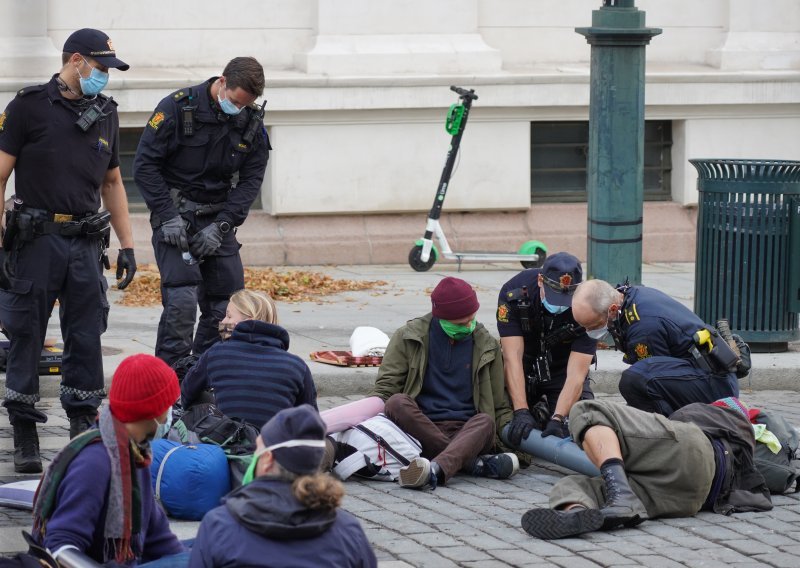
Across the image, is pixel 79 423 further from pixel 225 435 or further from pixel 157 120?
pixel 157 120

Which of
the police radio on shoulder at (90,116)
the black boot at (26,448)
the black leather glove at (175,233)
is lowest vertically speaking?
the black boot at (26,448)

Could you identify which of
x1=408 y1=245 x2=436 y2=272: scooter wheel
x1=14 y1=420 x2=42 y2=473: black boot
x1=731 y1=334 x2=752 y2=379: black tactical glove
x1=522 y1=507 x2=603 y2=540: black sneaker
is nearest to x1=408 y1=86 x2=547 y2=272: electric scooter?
x1=408 y1=245 x2=436 y2=272: scooter wheel

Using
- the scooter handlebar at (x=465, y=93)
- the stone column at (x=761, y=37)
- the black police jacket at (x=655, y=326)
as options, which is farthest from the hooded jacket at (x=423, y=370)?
the stone column at (x=761, y=37)

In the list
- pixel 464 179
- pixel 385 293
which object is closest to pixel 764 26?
pixel 464 179

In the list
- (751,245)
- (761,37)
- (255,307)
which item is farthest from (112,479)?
(761,37)

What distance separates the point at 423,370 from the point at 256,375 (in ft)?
3.53

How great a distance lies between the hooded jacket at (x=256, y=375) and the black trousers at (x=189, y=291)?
154 cm

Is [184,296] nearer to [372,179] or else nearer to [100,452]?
[100,452]

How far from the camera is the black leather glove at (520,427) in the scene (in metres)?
7.10

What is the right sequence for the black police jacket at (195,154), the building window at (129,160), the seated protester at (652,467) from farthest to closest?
the building window at (129,160) → the black police jacket at (195,154) → the seated protester at (652,467)

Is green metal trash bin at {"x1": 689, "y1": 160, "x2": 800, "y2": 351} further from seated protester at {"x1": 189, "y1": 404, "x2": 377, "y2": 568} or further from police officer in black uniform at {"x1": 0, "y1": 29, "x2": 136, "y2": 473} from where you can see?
seated protester at {"x1": 189, "y1": 404, "x2": 377, "y2": 568}

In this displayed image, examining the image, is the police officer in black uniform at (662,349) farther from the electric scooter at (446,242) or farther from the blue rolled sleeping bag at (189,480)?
the electric scooter at (446,242)

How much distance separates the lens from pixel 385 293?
1189 cm

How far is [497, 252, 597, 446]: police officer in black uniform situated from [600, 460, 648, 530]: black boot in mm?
905
